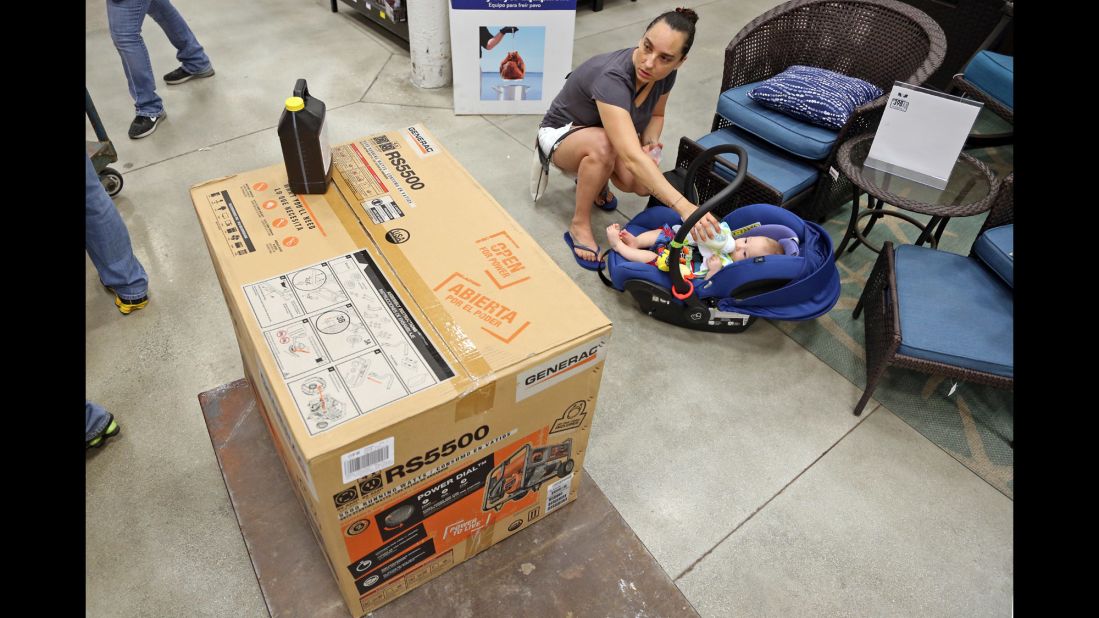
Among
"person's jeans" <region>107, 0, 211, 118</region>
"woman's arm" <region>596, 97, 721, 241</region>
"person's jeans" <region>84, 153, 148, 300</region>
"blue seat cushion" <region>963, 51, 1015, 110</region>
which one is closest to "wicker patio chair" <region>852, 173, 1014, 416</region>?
"woman's arm" <region>596, 97, 721, 241</region>

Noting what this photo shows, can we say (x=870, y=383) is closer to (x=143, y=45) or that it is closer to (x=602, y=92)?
(x=602, y=92)

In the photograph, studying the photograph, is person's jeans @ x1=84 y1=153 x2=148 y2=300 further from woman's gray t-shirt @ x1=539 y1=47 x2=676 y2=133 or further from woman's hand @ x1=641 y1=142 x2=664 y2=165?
woman's hand @ x1=641 y1=142 x2=664 y2=165

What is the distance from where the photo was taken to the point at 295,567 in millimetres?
1755

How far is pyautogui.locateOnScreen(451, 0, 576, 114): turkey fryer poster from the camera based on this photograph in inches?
145

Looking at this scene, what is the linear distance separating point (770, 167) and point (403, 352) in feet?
7.39

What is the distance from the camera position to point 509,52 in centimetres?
389

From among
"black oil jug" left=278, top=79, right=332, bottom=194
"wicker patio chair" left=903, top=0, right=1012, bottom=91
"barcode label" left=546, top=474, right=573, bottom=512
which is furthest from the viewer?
"wicker patio chair" left=903, top=0, right=1012, bottom=91

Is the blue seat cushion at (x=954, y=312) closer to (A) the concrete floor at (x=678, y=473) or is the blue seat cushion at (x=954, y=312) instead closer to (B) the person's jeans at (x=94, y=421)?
(A) the concrete floor at (x=678, y=473)

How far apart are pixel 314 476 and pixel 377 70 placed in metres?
4.04

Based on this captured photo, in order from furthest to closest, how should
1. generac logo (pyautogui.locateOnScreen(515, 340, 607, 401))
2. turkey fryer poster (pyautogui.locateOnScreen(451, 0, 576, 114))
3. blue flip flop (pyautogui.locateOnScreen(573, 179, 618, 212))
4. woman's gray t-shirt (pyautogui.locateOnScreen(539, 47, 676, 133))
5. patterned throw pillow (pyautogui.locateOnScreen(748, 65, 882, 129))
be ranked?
turkey fryer poster (pyautogui.locateOnScreen(451, 0, 576, 114)), blue flip flop (pyautogui.locateOnScreen(573, 179, 618, 212)), patterned throw pillow (pyautogui.locateOnScreen(748, 65, 882, 129)), woman's gray t-shirt (pyautogui.locateOnScreen(539, 47, 676, 133)), generac logo (pyautogui.locateOnScreen(515, 340, 607, 401))

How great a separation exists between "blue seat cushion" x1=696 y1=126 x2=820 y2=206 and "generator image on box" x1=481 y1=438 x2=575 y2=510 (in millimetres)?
1709

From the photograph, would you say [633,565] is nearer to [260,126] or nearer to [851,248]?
[851,248]

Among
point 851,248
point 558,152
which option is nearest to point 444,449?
point 558,152

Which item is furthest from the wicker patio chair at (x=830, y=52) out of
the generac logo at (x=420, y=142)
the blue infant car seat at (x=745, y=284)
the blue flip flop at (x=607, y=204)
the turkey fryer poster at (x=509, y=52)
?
the generac logo at (x=420, y=142)
